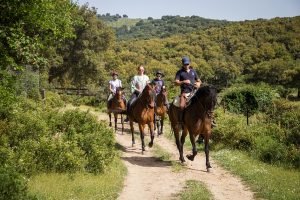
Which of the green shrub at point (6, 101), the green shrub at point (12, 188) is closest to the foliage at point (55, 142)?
the green shrub at point (6, 101)

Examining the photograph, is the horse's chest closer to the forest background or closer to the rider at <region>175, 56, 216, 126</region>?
the forest background

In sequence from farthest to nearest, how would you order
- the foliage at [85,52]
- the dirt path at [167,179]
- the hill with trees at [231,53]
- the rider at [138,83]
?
1. the hill with trees at [231,53]
2. the foliage at [85,52]
3. the rider at [138,83]
4. the dirt path at [167,179]

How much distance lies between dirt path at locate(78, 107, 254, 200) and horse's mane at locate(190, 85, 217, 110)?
2.31m

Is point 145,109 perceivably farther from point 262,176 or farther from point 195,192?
point 195,192

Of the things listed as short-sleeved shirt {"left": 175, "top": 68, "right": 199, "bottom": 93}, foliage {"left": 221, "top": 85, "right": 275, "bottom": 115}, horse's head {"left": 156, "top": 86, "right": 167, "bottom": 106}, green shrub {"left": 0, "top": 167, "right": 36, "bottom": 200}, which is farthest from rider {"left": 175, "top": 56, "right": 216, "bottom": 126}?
foliage {"left": 221, "top": 85, "right": 275, "bottom": 115}

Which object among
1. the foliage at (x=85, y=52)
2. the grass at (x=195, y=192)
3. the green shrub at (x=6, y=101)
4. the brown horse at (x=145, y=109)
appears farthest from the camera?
the foliage at (x=85, y=52)

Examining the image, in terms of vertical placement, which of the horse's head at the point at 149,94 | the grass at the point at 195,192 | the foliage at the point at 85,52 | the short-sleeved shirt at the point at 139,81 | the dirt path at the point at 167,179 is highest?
the foliage at the point at 85,52

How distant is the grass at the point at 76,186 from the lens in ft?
32.8

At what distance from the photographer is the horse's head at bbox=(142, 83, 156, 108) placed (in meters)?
16.2

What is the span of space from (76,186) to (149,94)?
6390mm

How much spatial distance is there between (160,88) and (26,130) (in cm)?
873

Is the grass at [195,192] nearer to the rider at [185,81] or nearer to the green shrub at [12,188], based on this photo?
the rider at [185,81]

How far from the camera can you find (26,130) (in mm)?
12977

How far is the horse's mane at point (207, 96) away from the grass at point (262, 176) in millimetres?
2434
